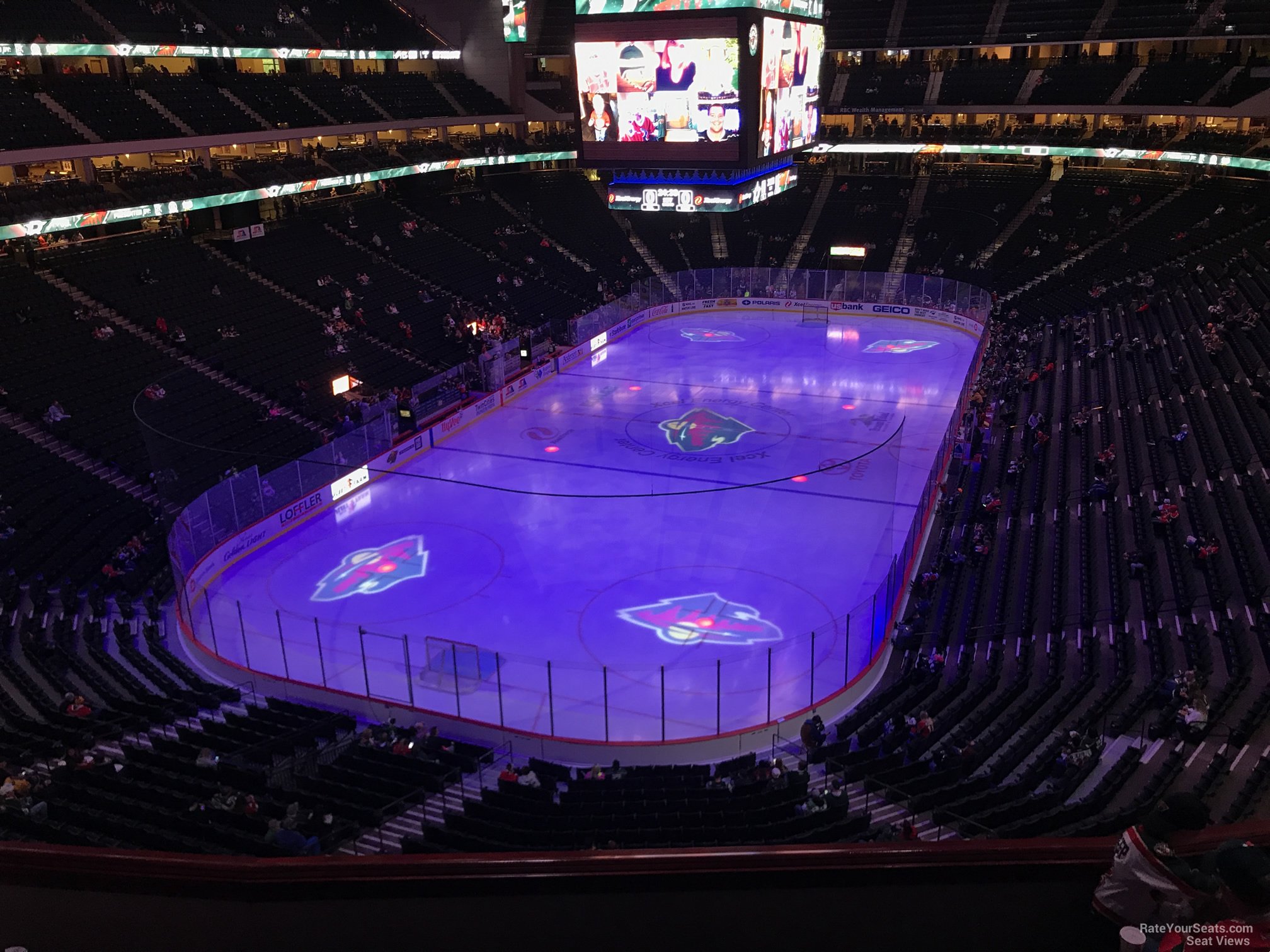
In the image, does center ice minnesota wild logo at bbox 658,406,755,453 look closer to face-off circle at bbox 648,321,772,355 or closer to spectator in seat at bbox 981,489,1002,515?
spectator in seat at bbox 981,489,1002,515

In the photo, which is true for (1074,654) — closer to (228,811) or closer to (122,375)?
(228,811)

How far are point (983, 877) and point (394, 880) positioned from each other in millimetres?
2105

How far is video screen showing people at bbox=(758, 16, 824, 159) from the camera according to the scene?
24859 millimetres

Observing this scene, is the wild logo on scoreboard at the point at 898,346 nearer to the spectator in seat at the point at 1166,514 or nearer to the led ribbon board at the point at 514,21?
the spectator in seat at the point at 1166,514

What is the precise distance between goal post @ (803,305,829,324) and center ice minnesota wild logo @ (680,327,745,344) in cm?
461

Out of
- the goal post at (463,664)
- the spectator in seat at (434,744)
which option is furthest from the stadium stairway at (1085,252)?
the spectator in seat at (434,744)

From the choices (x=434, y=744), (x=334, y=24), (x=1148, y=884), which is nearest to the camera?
(x=1148, y=884)

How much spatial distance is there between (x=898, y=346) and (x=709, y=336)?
804 centimetres

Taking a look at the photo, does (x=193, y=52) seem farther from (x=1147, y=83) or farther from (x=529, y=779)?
(x=1147, y=83)

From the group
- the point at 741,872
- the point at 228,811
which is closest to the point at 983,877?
the point at 741,872

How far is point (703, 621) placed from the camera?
1770 centimetres

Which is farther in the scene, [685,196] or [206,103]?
[206,103]

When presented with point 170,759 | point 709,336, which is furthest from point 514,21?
point 170,759

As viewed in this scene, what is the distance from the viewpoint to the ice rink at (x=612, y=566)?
15008 millimetres
